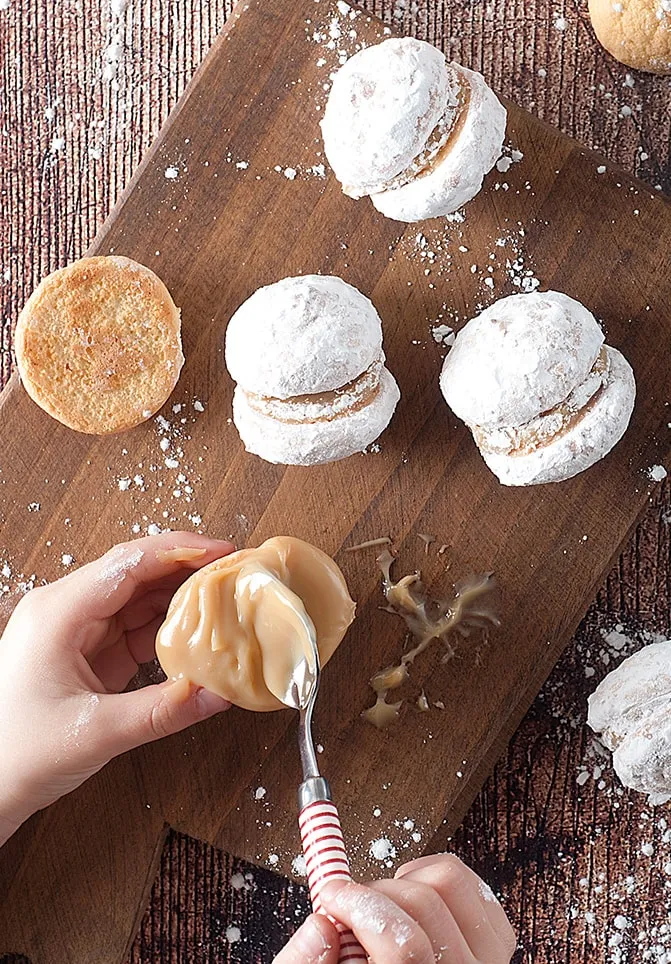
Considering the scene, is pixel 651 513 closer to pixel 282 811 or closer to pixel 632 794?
pixel 632 794

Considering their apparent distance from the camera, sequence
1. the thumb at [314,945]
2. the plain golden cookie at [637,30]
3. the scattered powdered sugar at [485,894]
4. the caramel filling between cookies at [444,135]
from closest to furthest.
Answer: the thumb at [314,945] < the scattered powdered sugar at [485,894] < the caramel filling between cookies at [444,135] < the plain golden cookie at [637,30]

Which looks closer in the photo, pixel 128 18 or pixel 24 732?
pixel 24 732

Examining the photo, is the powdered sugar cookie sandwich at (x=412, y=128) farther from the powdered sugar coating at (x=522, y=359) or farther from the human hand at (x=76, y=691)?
the human hand at (x=76, y=691)

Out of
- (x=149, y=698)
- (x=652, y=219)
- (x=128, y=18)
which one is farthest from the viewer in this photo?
(x=128, y=18)

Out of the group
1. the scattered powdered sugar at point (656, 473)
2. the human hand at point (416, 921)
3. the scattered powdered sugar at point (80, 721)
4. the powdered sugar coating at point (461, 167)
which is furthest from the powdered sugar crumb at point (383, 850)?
the powdered sugar coating at point (461, 167)

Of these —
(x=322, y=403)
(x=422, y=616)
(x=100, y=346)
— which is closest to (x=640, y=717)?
(x=422, y=616)

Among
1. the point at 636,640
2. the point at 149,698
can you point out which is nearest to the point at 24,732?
the point at 149,698

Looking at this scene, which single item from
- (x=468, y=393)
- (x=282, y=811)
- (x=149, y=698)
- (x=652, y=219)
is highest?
(x=652, y=219)
